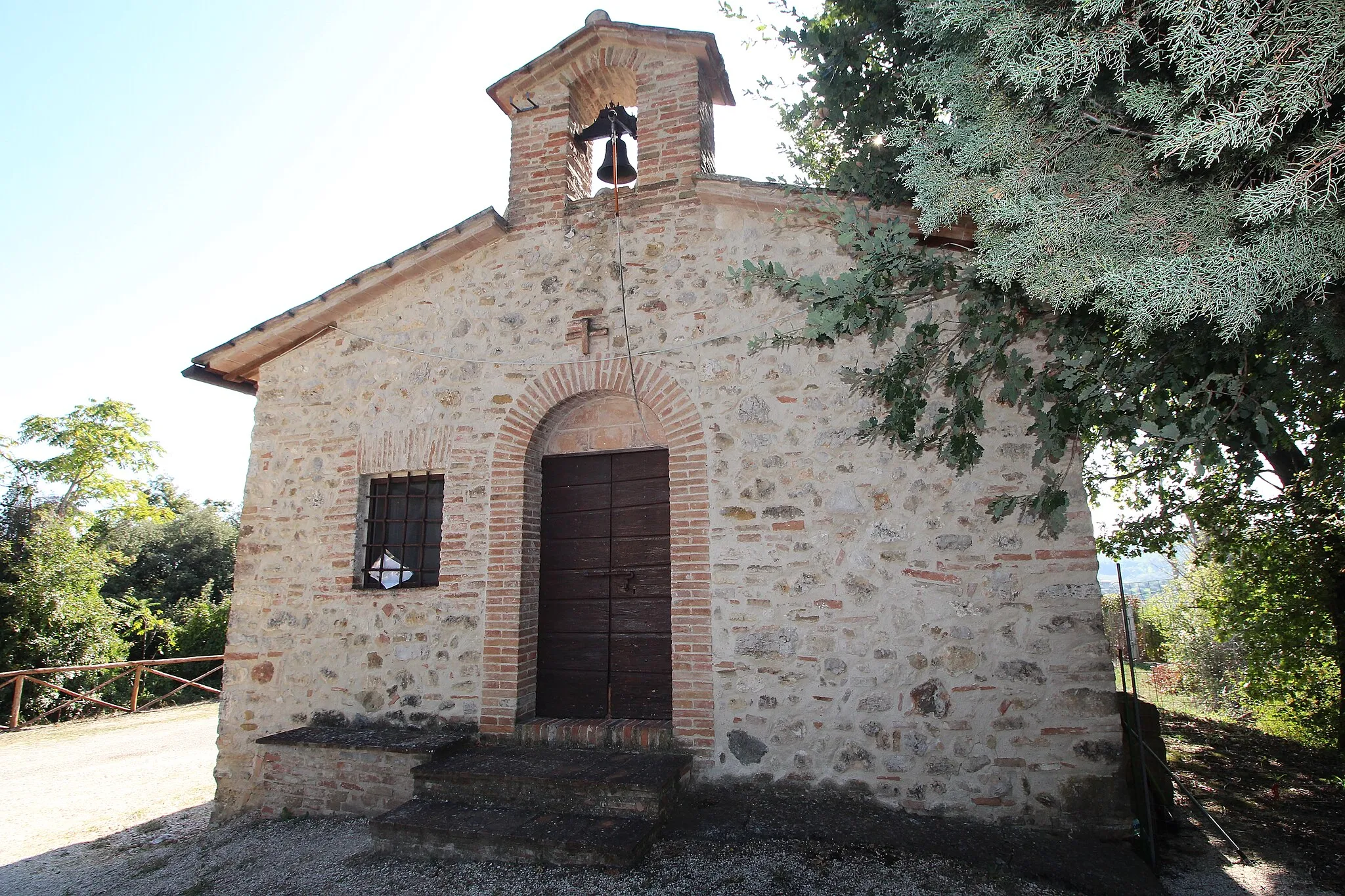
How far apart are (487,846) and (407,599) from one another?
A: 2.20m

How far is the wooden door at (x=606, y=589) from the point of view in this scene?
5363mm

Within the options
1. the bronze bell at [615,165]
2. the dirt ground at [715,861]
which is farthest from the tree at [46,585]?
the bronze bell at [615,165]

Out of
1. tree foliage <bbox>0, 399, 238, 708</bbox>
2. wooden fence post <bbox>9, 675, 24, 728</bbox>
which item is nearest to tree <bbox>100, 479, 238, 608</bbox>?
tree foliage <bbox>0, 399, 238, 708</bbox>

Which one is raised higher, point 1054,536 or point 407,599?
point 1054,536

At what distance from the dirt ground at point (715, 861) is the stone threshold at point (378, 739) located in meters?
0.56

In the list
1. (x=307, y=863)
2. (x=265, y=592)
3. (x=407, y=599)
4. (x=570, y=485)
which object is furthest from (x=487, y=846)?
(x=265, y=592)

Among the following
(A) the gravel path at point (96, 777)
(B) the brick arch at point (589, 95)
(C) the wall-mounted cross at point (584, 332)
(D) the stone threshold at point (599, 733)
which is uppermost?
(B) the brick arch at point (589, 95)

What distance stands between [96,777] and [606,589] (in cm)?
660

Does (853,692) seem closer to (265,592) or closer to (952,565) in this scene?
(952,565)

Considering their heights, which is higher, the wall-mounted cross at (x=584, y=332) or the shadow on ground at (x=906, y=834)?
the wall-mounted cross at (x=584, y=332)

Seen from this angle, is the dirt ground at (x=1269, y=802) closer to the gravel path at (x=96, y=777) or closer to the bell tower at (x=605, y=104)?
the bell tower at (x=605, y=104)

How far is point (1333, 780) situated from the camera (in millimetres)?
5844

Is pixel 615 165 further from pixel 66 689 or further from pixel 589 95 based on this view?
pixel 66 689

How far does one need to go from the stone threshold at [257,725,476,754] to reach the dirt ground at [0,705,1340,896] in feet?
1.85
